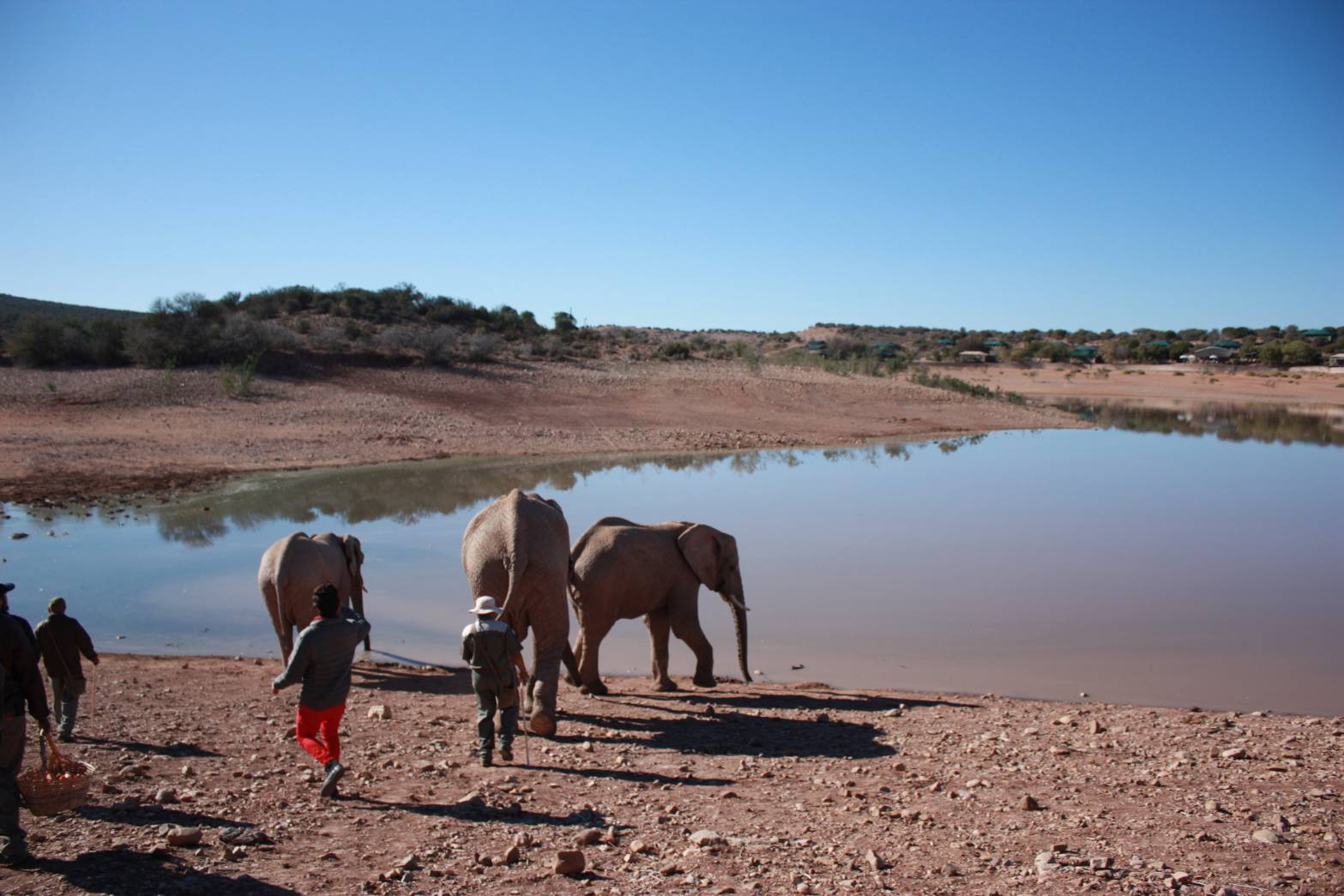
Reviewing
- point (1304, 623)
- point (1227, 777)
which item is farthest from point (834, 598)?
point (1227, 777)

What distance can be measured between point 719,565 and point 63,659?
5686mm

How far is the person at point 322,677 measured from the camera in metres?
6.09

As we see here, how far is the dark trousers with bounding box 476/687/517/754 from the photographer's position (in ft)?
22.3

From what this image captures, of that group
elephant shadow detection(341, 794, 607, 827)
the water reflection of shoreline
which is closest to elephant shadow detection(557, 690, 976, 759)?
elephant shadow detection(341, 794, 607, 827)

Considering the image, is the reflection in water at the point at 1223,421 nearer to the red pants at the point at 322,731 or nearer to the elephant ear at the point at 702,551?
the elephant ear at the point at 702,551

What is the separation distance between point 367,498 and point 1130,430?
29.3 metres

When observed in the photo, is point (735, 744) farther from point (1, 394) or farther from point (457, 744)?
point (1, 394)

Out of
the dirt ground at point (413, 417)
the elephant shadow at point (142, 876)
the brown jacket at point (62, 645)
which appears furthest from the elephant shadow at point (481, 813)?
the dirt ground at point (413, 417)

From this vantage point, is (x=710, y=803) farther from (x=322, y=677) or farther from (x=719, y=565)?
(x=719, y=565)

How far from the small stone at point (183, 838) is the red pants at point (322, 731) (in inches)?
37.2

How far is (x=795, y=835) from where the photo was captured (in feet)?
18.2

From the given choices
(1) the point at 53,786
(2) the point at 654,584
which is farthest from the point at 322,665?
(2) the point at 654,584

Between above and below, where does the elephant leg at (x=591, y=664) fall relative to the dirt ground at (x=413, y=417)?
below

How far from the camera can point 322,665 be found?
6125mm
